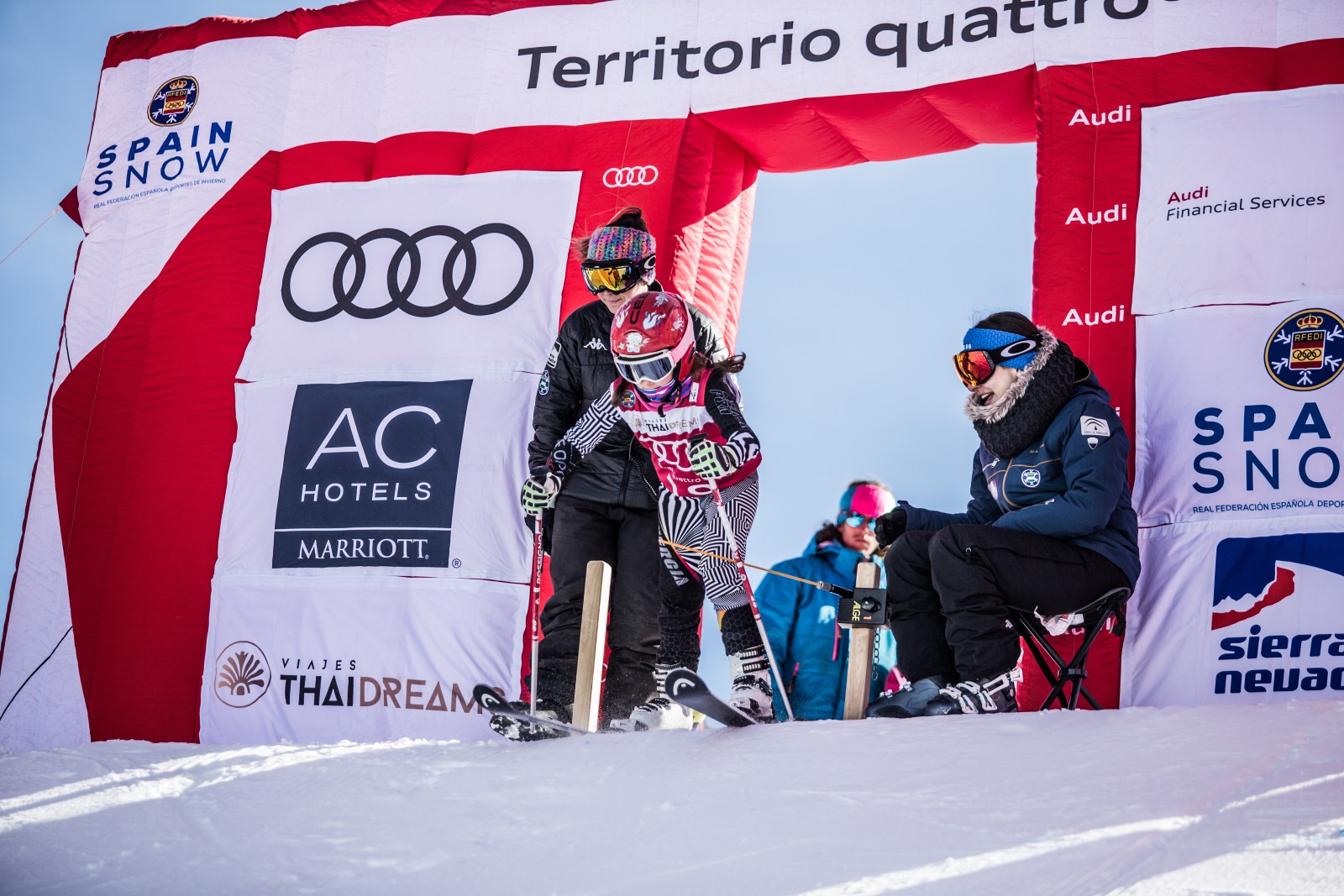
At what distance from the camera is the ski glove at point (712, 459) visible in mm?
4012

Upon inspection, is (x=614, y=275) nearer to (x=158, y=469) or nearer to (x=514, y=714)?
(x=514, y=714)

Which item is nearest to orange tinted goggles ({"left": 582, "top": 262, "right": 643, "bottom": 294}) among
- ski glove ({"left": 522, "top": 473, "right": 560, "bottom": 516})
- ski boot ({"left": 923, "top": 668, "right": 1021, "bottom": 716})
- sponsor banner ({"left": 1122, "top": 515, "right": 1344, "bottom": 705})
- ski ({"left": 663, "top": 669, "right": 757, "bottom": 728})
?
ski glove ({"left": 522, "top": 473, "right": 560, "bottom": 516})

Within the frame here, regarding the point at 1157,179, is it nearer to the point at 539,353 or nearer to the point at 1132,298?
the point at 1132,298

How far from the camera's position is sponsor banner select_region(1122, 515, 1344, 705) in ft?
13.8

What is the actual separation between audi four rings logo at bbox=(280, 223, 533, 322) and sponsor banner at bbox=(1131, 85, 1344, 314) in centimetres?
244

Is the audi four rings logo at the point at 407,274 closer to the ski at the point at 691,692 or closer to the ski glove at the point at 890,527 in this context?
the ski glove at the point at 890,527

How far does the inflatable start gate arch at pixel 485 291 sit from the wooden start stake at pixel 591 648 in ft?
3.83

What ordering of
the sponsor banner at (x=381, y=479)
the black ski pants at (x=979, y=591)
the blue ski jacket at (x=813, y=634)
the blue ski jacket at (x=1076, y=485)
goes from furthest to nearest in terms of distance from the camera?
1. the sponsor banner at (x=381, y=479)
2. the blue ski jacket at (x=813, y=634)
3. the blue ski jacket at (x=1076, y=485)
4. the black ski pants at (x=979, y=591)

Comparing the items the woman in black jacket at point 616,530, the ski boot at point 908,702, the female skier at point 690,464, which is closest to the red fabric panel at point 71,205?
the woman in black jacket at point 616,530

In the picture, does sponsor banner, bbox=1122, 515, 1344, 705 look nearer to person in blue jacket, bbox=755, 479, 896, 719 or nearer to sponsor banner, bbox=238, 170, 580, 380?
person in blue jacket, bbox=755, 479, 896, 719

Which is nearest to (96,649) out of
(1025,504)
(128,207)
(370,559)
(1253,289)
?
(370,559)

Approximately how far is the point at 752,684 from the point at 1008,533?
35.6 inches

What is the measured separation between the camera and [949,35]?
17.1 feet

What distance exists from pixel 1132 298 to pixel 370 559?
3076mm
